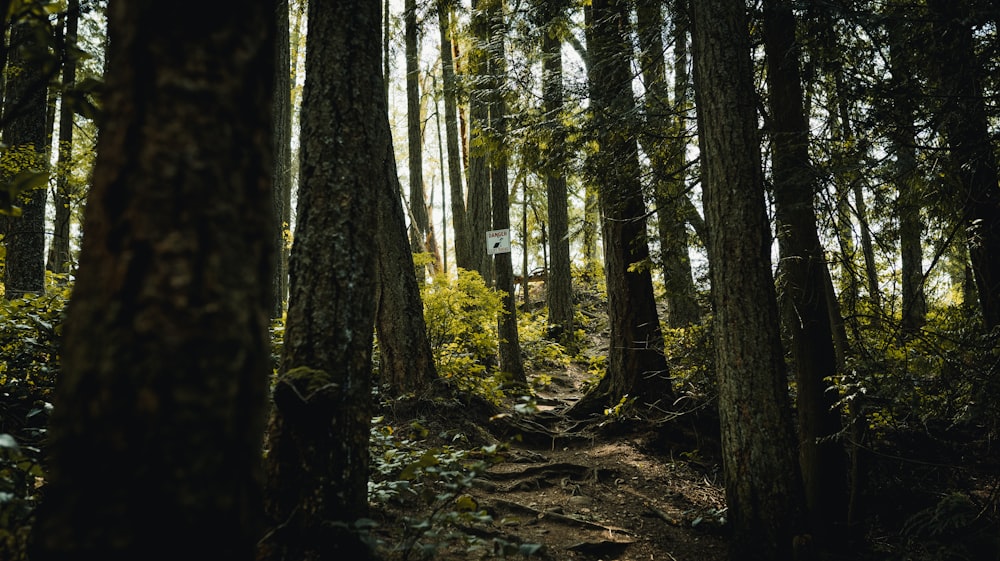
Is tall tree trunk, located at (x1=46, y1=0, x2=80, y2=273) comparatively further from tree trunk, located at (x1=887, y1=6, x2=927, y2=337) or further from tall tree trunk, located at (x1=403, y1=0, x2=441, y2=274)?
tall tree trunk, located at (x1=403, y1=0, x2=441, y2=274)

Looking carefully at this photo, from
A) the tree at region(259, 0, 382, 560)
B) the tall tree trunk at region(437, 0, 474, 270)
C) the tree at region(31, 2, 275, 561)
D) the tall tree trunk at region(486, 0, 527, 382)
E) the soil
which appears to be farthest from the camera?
the tall tree trunk at region(437, 0, 474, 270)

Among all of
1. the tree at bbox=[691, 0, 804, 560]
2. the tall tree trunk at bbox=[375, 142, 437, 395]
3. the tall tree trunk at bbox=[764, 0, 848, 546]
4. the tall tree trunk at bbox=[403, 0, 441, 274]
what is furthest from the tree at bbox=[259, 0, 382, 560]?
the tall tree trunk at bbox=[403, 0, 441, 274]

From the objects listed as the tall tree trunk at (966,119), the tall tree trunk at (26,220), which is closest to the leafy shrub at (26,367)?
the tall tree trunk at (26,220)

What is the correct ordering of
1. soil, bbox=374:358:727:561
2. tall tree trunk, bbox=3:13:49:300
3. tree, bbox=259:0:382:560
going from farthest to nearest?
tall tree trunk, bbox=3:13:49:300, soil, bbox=374:358:727:561, tree, bbox=259:0:382:560

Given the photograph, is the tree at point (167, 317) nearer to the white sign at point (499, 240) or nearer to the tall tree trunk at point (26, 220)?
the white sign at point (499, 240)

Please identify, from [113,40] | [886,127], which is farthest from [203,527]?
[886,127]

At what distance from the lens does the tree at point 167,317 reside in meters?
1.11

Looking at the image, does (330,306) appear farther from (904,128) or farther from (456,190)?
(456,190)

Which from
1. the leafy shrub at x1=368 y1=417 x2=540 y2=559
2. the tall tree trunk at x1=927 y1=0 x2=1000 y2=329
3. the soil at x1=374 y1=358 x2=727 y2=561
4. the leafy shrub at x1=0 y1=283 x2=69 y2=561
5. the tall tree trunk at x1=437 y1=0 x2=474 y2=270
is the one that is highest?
the tall tree trunk at x1=437 y1=0 x2=474 y2=270

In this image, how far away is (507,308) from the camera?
33.3ft

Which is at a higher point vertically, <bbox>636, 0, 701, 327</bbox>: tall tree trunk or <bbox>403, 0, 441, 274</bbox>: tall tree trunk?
<bbox>403, 0, 441, 274</bbox>: tall tree trunk

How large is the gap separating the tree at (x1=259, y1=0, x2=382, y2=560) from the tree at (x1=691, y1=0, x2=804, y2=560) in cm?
297

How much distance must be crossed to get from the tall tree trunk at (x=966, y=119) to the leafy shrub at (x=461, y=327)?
5.36 m

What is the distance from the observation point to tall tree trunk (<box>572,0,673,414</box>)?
6.76 metres
